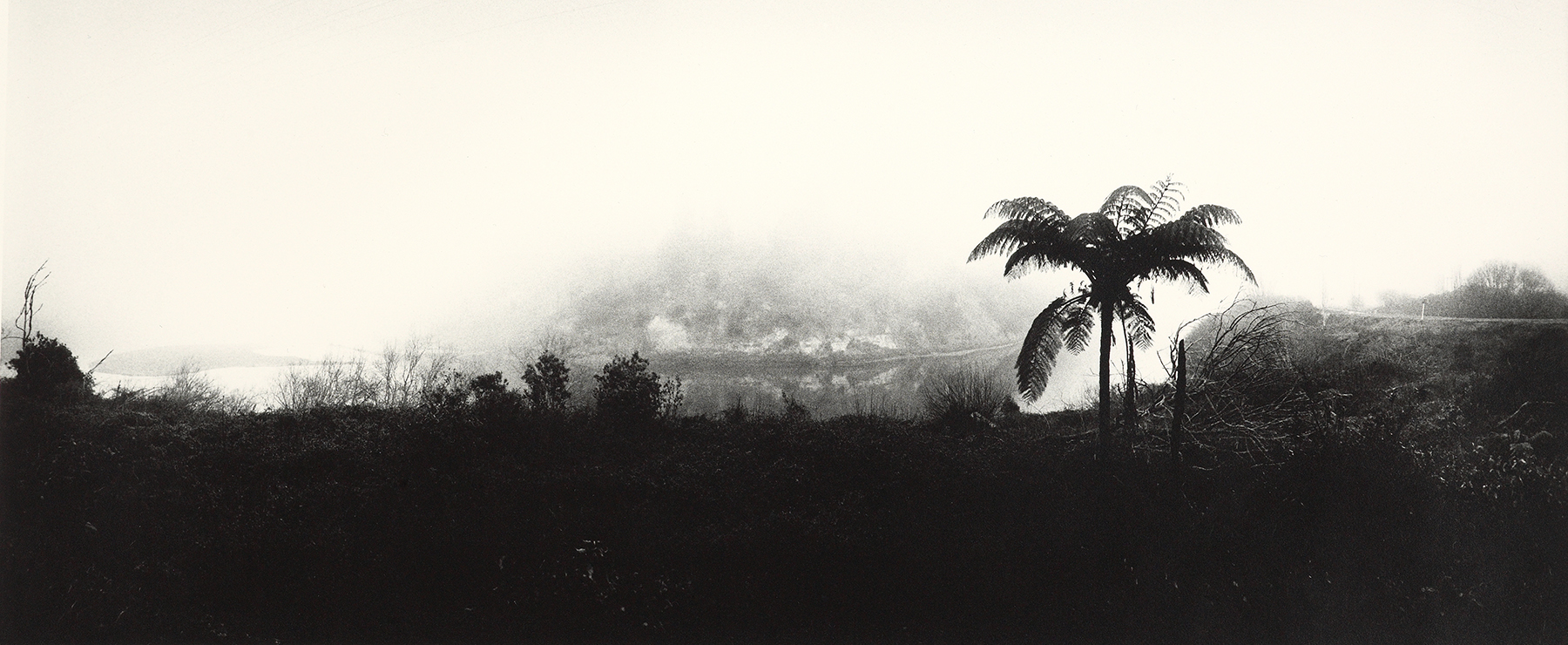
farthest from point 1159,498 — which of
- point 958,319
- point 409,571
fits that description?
point 958,319

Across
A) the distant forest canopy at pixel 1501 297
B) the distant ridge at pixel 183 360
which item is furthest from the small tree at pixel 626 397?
the distant forest canopy at pixel 1501 297

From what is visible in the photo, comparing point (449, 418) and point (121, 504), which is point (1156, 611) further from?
point (121, 504)

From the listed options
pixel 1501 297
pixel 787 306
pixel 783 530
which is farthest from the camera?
pixel 787 306

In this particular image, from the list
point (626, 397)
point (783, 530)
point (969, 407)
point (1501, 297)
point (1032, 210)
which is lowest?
point (783, 530)

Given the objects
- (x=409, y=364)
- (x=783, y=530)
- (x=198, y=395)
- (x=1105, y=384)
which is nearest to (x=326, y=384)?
(x=409, y=364)

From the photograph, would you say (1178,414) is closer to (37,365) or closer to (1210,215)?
(1210,215)

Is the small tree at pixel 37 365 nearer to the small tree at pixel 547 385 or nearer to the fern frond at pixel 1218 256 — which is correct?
the small tree at pixel 547 385
